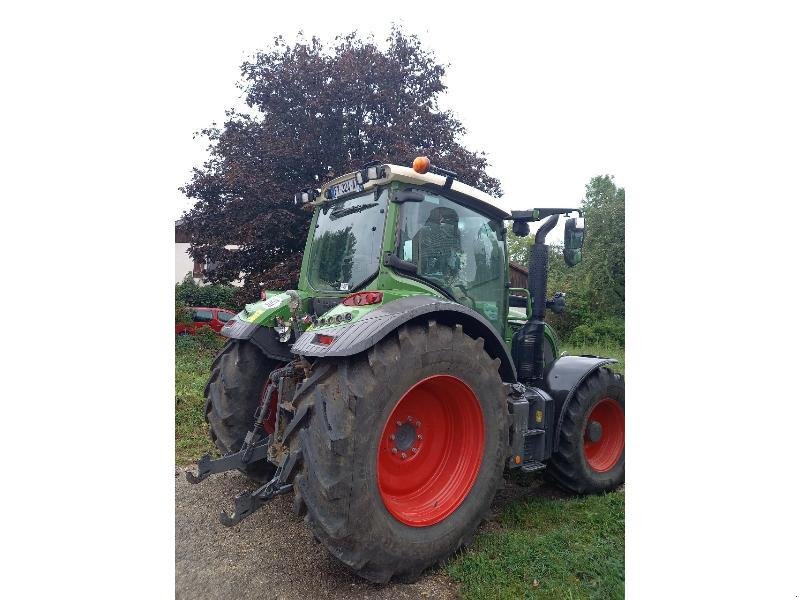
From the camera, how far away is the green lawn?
94.5 inches

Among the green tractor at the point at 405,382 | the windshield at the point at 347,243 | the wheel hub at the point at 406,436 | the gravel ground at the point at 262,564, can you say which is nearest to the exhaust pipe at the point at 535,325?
the green tractor at the point at 405,382

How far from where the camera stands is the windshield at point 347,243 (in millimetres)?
3104

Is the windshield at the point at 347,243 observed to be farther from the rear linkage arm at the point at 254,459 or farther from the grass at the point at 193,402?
the grass at the point at 193,402

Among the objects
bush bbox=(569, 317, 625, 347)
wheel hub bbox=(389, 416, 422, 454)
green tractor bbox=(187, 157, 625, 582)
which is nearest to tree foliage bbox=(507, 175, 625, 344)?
bush bbox=(569, 317, 625, 347)

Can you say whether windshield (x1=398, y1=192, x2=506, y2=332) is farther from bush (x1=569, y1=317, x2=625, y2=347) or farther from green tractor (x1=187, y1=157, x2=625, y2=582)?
bush (x1=569, y1=317, x2=625, y2=347)

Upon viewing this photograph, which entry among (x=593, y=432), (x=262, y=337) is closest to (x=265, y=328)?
(x=262, y=337)

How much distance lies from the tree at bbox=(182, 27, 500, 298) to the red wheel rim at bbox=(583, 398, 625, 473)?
6.08 ft

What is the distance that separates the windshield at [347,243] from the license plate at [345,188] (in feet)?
0.27

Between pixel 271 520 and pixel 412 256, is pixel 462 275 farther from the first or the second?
pixel 271 520

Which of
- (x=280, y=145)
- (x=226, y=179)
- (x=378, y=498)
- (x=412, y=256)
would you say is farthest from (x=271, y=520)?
(x=280, y=145)

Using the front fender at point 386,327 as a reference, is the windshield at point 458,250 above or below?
above

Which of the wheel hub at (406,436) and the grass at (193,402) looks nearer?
the wheel hub at (406,436)

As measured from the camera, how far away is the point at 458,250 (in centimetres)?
333

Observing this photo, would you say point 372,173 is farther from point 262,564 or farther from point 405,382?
point 262,564
